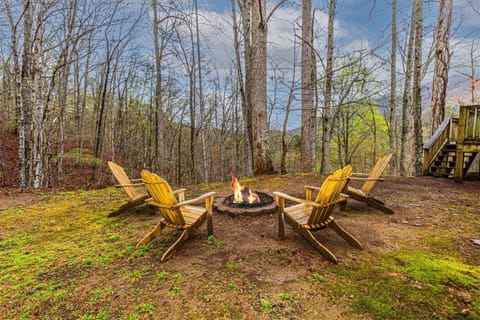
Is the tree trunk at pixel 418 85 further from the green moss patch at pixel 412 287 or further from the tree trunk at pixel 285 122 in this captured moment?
the green moss patch at pixel 412 287

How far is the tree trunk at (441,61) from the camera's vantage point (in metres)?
8.00

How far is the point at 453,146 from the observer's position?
23.4 ft

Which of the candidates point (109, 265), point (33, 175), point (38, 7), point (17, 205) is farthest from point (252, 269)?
point (38, 7)

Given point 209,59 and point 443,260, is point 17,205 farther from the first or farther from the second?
point 209,59

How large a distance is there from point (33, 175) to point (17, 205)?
2.20 metres

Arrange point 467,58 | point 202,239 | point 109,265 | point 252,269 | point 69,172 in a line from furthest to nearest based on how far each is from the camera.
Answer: point 467,58, point 69,172, point 202,239, point 109,265, point 252,269

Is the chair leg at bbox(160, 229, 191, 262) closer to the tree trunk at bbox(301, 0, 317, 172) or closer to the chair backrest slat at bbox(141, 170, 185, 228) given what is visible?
the chair backrest slat at bbox(141, 170, 185, 228)

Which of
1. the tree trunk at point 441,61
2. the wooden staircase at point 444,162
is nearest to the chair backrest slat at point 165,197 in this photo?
the wooden staircase at point 444,162

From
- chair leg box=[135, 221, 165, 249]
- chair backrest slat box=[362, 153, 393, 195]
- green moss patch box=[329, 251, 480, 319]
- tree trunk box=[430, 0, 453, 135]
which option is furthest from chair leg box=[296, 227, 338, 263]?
tree trunk box=[430, 0, 453, 135]

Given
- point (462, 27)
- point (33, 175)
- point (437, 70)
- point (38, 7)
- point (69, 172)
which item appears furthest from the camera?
point (462, 27)

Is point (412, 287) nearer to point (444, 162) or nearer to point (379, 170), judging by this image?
point (379, 170)

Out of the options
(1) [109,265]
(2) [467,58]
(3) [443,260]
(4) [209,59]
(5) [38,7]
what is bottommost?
(1) [109,265]

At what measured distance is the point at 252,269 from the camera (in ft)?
7.52

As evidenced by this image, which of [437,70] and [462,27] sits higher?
[462,27]
